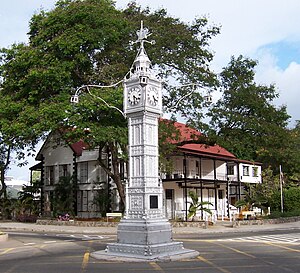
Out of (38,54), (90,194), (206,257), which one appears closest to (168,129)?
(38,54)

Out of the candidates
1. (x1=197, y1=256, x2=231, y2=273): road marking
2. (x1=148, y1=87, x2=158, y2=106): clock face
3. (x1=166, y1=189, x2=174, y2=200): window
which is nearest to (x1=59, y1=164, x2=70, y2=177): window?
(x1=166, y1=189, x2=174, y2=200): window

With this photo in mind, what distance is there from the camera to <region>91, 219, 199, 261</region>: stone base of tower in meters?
13.5

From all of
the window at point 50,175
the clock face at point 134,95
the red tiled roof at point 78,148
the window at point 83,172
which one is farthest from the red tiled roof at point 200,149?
the clock face at point 134,95

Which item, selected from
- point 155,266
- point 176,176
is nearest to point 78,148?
point 176,176

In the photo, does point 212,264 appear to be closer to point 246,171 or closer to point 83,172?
point 83,172

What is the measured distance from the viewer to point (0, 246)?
19266 millimetres

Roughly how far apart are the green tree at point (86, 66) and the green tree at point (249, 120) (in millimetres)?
2723

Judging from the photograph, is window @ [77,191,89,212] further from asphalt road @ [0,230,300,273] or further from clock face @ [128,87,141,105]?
clock face @ [128,87,141,105]

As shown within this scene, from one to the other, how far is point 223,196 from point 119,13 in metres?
21.6

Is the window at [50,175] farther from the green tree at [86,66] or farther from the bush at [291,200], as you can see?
the bush at [291,200]

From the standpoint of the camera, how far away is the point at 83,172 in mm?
43750

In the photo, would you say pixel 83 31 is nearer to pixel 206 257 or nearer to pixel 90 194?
pixel 90 194

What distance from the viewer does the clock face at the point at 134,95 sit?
1511 cm

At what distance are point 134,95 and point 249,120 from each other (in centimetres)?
1901
